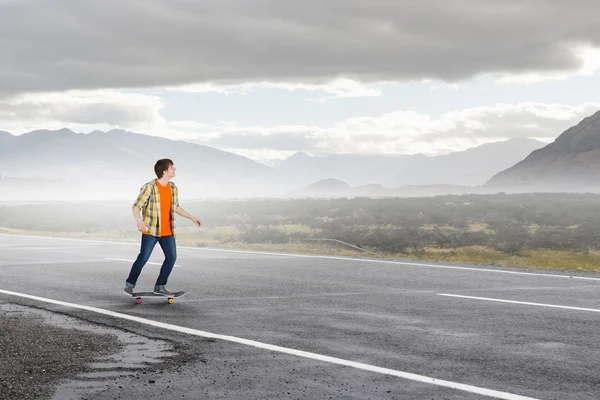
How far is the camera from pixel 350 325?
850 centimetres

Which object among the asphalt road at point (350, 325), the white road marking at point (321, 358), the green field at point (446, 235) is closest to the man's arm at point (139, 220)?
the asphalt road at point (350, 325)

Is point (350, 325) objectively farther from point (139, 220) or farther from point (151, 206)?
point (151, 206)

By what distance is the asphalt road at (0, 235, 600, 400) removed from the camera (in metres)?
5.86

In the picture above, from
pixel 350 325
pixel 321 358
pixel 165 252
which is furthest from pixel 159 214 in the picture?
pixel 321 358

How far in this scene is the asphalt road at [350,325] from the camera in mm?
5855

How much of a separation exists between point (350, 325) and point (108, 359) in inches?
112

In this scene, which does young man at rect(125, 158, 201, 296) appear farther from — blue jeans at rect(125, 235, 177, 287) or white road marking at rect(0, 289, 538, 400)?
white road marking at rect(0, 289, 538, 400)

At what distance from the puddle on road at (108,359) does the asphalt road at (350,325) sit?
21cm

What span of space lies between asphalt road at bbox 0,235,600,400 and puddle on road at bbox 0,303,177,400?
0.21 metres

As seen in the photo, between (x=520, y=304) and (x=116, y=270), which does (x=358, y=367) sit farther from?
(x=116, y=270)

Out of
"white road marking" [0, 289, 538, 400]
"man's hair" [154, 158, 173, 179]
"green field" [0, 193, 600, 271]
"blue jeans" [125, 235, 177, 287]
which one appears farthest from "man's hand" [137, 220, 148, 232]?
"green field" [0, 193, 600, 271]

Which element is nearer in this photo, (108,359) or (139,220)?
(108,359)

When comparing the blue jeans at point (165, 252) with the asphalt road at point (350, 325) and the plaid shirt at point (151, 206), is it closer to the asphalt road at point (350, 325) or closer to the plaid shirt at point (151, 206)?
the plaid shirt at point (151, 206)

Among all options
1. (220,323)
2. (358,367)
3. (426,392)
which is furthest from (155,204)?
(426,392)
